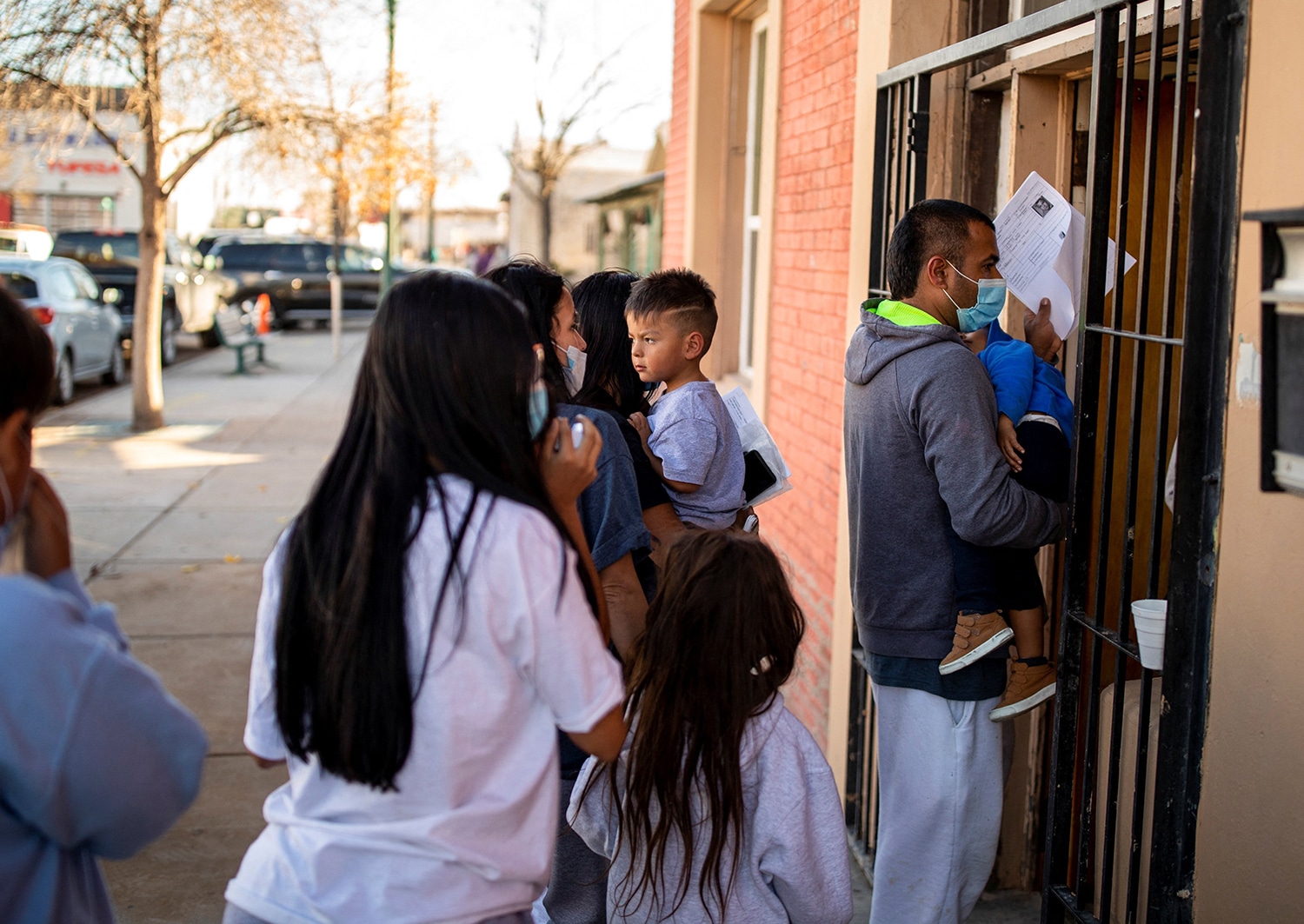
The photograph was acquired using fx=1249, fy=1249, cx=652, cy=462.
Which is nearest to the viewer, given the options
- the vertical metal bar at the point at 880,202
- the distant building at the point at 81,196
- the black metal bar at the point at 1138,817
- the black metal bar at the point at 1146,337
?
the black metal bar at the point at 1146,337

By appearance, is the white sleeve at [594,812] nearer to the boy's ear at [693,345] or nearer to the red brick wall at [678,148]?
the boy's ear at [693,345]

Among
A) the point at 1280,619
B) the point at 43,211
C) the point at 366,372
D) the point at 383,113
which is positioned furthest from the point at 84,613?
the point at 43,211

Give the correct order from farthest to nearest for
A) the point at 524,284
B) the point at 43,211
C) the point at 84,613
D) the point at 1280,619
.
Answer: the point at 43,211 → the point at 524,284 → the point at 1280,619 → the point at 84,613

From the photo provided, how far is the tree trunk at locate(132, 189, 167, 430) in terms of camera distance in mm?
12547

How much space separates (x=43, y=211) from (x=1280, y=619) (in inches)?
1768

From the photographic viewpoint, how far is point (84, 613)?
1.56 metres

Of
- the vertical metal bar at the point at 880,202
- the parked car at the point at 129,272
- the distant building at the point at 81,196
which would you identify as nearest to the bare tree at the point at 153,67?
the parked car at the point at 129,272

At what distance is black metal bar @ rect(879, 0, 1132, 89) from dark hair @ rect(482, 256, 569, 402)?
1.18m

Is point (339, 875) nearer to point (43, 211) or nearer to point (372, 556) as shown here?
point (372, 556)

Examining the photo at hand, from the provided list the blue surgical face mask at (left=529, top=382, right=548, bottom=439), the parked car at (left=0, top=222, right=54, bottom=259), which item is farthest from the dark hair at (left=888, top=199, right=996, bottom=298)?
the parked car at (left=0, top=222, right=54, bottom=259)

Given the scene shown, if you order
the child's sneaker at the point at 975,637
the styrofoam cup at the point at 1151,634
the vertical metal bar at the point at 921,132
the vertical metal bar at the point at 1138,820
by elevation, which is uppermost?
the vertical metal bar at the point at 921,132

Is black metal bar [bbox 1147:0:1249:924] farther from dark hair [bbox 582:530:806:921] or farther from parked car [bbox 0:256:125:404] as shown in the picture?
parked car [bbox 0:256:125:404]

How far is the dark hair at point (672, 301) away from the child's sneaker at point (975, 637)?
3.05 ft

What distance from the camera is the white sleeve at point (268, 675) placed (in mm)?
1859
